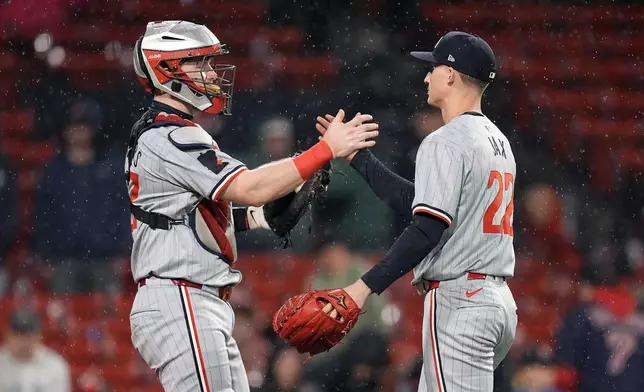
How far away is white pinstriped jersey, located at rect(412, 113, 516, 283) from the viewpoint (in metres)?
3.47

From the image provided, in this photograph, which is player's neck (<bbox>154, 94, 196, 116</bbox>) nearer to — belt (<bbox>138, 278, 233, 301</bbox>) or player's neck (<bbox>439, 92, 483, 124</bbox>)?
belt (<bbox>138, 278, 233, 301</bbox>)

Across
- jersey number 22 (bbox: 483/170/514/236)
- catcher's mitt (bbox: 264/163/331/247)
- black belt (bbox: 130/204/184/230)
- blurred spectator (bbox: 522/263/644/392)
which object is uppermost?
jersey number 22 (bbox: 483/170/514/236)

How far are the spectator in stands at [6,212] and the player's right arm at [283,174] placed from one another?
167 inches

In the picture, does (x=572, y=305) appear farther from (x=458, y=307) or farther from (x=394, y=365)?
(x=458, y=307)

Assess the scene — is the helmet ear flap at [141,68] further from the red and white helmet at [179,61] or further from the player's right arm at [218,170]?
the player's right arm at [218,170]

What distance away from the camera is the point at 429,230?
11.1ft

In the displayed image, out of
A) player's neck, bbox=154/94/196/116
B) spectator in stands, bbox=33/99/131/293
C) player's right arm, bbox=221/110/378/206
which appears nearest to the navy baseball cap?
player's right arm, bbox=221/110/378/206

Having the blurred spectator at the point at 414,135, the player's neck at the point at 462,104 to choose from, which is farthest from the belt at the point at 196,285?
the blurred spectator at the point at 414,135

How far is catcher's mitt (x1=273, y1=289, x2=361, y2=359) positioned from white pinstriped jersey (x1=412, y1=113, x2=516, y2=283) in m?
0.35

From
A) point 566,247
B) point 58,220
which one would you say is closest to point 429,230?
point 58,220

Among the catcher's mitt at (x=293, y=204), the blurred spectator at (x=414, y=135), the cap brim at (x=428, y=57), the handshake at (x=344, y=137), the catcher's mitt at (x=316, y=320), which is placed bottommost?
the blurred spectator at (x=414, y=135)

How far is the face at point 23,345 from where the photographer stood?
6.52 m

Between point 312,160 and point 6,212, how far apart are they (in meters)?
4.52

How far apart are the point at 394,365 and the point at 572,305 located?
5.11 ft
